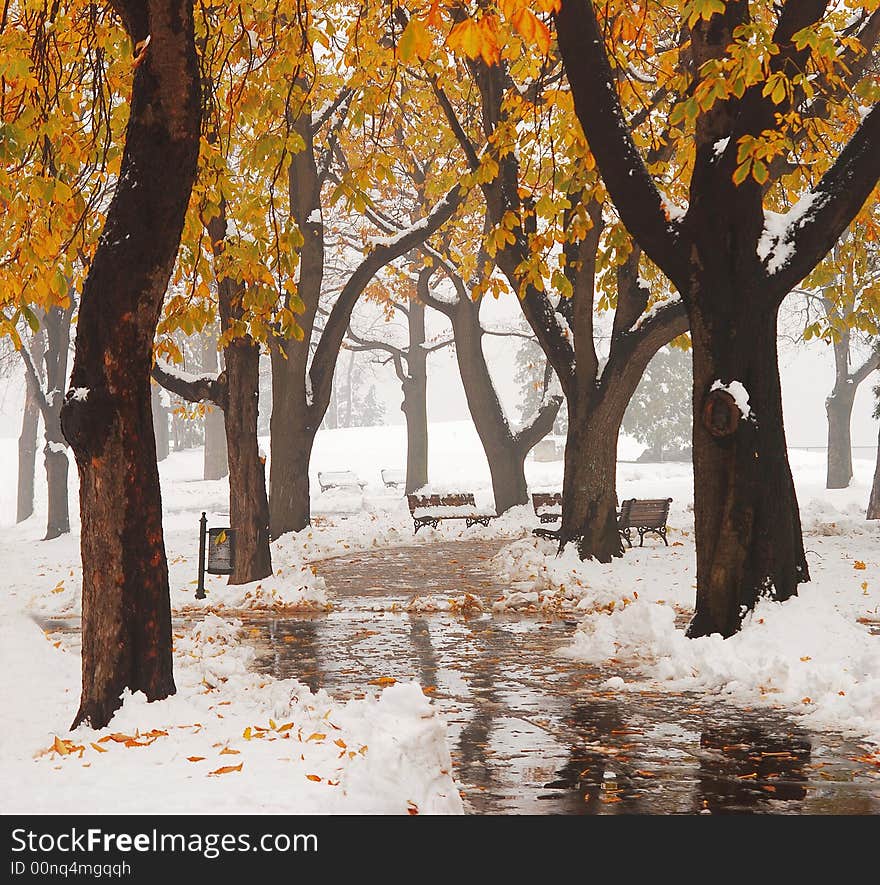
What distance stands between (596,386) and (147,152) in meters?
10.6

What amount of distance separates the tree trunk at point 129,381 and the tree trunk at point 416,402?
1089 inches

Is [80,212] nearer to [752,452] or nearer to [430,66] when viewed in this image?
[752,452]

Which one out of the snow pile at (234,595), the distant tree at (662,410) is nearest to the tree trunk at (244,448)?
the snow pile at (234,595)

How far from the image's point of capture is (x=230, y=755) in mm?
5395

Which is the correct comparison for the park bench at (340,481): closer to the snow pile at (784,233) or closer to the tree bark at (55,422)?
the tree bark at (55,422)

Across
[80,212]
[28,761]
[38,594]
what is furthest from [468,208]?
[28,761]

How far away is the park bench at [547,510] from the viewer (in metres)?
17.8

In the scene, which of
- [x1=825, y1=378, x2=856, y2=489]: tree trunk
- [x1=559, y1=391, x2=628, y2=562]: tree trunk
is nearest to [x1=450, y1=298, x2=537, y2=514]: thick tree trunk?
[x1=559, y1=391, x2=628, y2=562]: tree trunk

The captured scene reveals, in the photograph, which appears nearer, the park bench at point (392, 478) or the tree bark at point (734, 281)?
the tree bark at point (734, 281)

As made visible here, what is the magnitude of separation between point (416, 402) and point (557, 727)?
2749cm

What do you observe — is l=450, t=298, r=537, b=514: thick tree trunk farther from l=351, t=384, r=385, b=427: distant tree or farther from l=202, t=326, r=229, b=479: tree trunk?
l=351, t=384, r=385, b=427: distant tree

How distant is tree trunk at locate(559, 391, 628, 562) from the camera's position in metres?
16.1

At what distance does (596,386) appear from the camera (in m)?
16.3

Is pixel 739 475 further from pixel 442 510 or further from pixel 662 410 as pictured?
pixel 662 410
